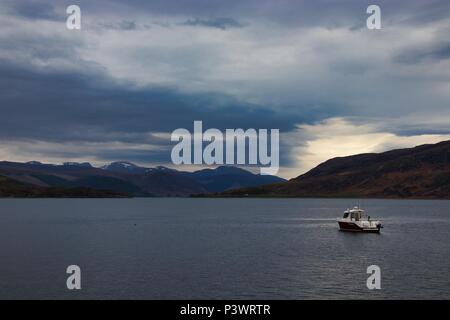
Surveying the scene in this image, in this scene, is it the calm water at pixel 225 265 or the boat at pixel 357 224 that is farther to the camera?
the boat at pixel 357 224

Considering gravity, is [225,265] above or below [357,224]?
below

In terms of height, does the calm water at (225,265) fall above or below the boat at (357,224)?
below

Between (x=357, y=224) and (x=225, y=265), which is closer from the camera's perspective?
(x=225, y=265)

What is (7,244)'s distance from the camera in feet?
389

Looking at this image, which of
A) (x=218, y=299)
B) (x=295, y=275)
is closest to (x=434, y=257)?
(x=295, y=275)

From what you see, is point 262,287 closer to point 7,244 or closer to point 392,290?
point 392,290

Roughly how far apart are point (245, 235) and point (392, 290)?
8111 centimetres

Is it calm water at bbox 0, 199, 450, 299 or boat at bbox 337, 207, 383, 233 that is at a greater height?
boat at bbox 337, 207, 383, 233

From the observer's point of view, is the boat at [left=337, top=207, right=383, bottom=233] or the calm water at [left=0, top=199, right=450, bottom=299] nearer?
the calm water at [left=0, top=199, right=450, bottom=299]
